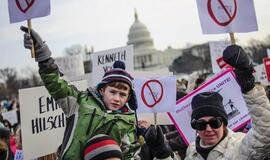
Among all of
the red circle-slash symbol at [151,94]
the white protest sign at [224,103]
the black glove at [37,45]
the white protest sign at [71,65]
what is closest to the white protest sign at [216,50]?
the white protest sign at [71,65]

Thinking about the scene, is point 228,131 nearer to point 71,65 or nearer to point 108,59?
point 108,59

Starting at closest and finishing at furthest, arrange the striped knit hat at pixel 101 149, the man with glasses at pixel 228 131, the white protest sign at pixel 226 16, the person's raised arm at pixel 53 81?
the striped knit hat at pixel 101 149 → the man with glasses at pixel 228 131 → the person's raised arm at pixel 53 81 → the white protest sign at pixel 226 16

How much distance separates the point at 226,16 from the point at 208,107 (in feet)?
3.09

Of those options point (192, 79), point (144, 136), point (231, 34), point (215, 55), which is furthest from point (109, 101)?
point (192, 79)

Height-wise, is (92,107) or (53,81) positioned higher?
(53,81)

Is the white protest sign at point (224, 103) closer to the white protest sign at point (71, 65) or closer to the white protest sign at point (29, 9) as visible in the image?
the white protest sign at point (29, 9)

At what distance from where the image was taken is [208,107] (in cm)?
340

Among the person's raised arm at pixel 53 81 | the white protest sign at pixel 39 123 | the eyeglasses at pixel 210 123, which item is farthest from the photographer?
the white protest sign at pixel 39 123

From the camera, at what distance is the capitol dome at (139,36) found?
97.6 metres

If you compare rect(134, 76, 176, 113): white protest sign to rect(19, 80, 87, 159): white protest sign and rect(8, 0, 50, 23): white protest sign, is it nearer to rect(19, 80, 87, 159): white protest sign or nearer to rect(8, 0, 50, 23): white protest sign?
rect(19, 80, 87, 159): white protest sign

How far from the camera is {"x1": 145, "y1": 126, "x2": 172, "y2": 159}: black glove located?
373cm

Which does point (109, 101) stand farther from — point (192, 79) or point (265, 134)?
point (192, 79)

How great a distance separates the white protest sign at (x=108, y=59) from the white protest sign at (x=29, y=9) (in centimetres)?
262

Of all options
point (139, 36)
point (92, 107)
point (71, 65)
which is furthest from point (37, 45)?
point (139, 36)
